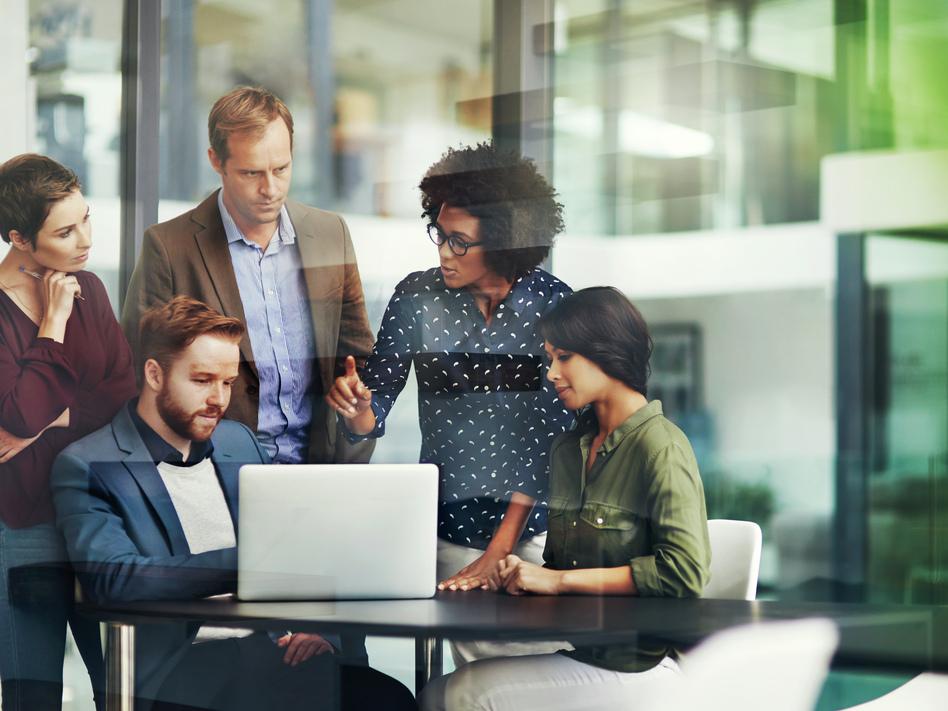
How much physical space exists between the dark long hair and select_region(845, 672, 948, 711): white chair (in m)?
0.78

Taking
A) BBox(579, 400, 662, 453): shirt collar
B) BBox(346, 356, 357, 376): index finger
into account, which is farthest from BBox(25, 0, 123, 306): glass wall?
BBox(579, 400, 662, 453): shirt collar

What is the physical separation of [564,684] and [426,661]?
317 mm

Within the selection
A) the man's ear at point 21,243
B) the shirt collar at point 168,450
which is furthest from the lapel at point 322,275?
the man's ear at point 21,243

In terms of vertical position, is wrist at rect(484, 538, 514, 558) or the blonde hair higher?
the blonde hair

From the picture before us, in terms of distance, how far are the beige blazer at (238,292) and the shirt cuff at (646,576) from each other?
68 centimetres

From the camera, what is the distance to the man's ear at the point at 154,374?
2.65 metres

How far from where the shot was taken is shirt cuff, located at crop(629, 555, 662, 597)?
87.7 inches

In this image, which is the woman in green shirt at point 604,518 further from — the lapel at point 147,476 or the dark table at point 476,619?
the lapel at point 147,476

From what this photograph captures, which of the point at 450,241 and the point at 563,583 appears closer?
the point at 563,583

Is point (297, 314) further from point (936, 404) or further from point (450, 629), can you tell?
point (936, 404)

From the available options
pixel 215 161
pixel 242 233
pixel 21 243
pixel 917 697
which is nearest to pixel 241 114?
pixel 215 161

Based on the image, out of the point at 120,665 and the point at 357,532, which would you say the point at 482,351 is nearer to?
the point at 357,532

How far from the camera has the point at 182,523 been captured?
253 centimetres

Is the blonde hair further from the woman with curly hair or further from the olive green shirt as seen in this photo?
the olive green shirt
